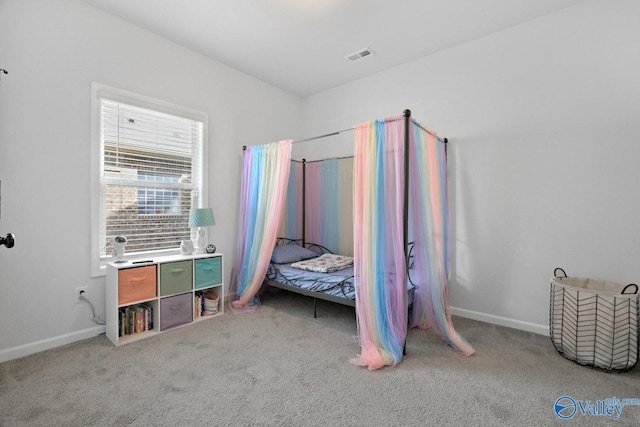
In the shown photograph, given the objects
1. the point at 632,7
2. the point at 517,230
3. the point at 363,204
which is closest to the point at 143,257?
the point at 363,204

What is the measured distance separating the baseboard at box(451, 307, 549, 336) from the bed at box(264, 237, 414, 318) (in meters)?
0.89

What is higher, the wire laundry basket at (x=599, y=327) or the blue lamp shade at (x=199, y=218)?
the blue lamp shade at (x=199, y=218)

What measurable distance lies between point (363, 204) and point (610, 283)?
2184mm

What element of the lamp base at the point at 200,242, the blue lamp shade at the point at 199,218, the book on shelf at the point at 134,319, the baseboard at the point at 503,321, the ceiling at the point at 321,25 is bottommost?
the baseboard at the point at 503,321

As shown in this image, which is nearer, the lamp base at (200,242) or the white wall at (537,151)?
the white wall at (537,151)

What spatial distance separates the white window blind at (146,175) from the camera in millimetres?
2969

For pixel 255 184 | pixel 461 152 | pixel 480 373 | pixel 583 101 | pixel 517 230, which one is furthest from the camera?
pixel 255 184

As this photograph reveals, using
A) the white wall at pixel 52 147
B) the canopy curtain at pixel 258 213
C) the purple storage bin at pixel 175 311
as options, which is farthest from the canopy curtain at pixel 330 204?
the white wall at pixel 52 147

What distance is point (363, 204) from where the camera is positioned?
256 cm

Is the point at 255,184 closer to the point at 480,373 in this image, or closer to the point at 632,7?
the point at 480,373

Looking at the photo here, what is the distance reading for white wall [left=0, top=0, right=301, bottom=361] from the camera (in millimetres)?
2379

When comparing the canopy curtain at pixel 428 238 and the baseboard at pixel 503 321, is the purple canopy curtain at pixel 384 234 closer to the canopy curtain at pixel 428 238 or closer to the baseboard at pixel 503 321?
the canopy curtain at pixel 428 238

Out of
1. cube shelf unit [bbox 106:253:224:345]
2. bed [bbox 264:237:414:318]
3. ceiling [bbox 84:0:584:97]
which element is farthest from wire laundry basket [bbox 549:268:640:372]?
cube shelf unit [bbox 106:253:224:345]

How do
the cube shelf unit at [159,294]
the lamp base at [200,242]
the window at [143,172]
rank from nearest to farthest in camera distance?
the cube shelf unit at [159,294] < the window at [143,172] < the lamp base at [200,242]
